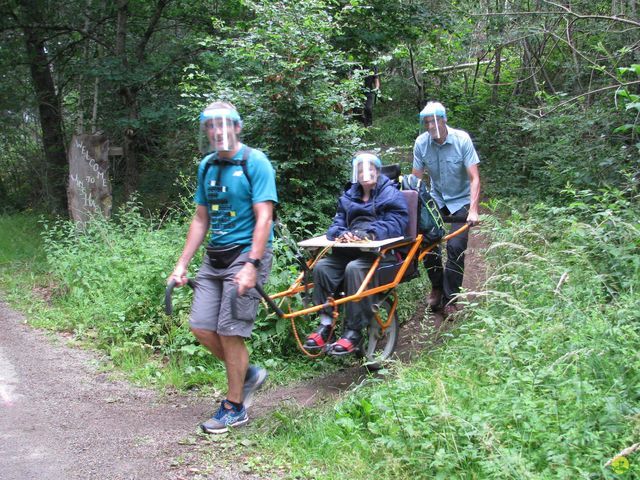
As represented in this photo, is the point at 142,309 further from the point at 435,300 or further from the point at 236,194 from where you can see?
the point at 435,300

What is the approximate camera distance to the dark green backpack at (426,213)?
20.3ft

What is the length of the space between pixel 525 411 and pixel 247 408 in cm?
224

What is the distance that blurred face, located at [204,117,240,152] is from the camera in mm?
4527

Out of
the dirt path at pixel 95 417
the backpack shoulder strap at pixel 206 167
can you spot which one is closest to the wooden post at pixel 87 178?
the dirt path at pixel 95 417

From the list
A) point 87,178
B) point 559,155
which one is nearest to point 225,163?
point 87,178

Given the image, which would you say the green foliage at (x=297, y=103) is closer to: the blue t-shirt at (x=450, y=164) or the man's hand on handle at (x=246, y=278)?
the blue t-shirt at (x=450, y=164)

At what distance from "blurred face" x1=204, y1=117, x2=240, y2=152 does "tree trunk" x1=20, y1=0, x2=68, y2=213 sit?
1155cm

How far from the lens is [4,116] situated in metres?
15.8

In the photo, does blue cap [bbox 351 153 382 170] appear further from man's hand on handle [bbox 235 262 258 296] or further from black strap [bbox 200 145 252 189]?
man's hand on handle [bbox 235 262 258 296]

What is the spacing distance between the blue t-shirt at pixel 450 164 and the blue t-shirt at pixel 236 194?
265cm

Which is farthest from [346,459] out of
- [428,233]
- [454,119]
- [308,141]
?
[454,119]

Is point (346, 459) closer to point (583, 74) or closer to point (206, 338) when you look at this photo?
point (206, 338)

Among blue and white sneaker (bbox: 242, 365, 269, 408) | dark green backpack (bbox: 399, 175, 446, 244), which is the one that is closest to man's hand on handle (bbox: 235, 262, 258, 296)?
blue and white sneaker (bbox: 242, 365, 269, 408)

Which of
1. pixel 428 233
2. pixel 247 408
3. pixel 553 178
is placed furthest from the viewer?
pixel 553 178
